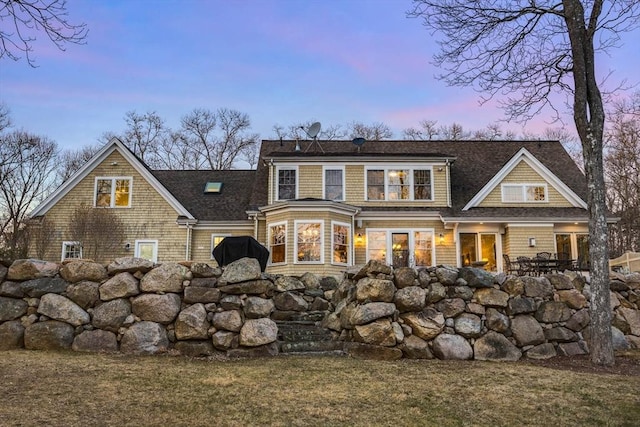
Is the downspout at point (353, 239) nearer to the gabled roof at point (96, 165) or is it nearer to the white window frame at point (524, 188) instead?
the white window frame at point (524, 188)

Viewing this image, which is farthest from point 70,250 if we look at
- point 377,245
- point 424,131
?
point 424,131

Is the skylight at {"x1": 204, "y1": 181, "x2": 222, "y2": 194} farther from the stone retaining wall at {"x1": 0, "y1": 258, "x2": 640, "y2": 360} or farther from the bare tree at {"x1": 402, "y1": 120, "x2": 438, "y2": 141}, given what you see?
the bare tree at {"x1": 402, "y1": 120, "x2": 438, "y2": 141}

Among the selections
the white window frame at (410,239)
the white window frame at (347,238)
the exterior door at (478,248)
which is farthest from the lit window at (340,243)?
the exterior door at (478,248)

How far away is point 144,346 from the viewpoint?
712 centimetres

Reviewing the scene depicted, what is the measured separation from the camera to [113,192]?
58.2 ft

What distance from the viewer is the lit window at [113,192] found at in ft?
57.9

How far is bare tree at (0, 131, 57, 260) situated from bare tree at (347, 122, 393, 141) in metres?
17.6

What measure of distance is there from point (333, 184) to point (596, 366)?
12.2 m

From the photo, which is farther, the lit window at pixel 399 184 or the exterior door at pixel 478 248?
the lit window at pixel 399 184

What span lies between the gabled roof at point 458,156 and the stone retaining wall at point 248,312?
976 centimetres

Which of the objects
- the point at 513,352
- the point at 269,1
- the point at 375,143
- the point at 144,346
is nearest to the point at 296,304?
the point at 144,346

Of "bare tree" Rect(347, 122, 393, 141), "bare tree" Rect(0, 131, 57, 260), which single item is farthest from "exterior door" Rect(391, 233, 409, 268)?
"bare tree" Rect(0, 131, 57, 260)

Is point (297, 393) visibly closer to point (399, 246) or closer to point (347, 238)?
point (347, 238)

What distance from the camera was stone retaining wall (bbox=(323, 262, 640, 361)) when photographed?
287 inches
